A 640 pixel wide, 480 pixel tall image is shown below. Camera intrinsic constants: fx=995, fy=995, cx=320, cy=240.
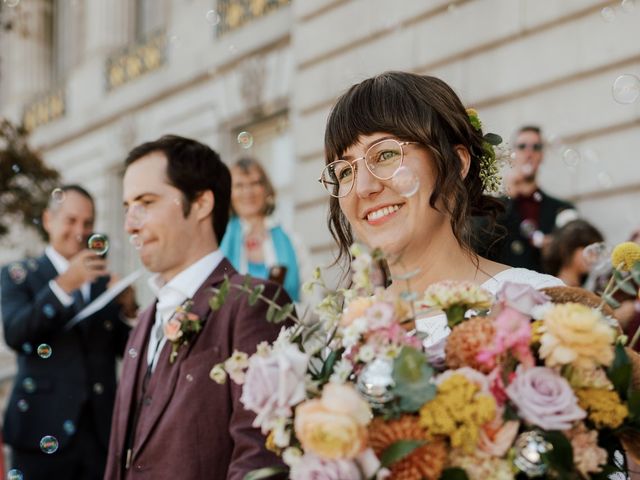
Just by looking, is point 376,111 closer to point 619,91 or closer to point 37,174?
point 619,91

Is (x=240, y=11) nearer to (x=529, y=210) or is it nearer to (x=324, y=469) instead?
(x=529, y=210)

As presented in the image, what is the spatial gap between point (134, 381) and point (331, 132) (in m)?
1.17

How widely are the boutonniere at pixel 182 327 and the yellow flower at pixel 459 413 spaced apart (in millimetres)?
1363

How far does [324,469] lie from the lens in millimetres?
1665

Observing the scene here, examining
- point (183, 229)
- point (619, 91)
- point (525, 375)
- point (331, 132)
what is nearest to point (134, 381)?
point (183, 229)

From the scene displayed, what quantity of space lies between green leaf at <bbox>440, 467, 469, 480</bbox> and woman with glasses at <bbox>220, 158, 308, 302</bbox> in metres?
3.85

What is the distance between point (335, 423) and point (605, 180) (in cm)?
578

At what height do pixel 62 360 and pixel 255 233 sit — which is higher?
pixel 255 233

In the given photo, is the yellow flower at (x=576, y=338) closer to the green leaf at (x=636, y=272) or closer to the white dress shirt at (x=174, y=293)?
the green leaf at (x=636, y=272)

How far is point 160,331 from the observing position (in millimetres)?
3260

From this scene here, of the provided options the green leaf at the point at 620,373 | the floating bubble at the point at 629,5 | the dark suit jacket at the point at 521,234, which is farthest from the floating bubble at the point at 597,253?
the floating bubble at the point at 629,5

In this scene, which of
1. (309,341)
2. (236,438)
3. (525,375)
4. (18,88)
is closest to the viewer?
(525,375)

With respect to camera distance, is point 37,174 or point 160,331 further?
point 37,174

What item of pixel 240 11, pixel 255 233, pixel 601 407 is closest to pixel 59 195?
pixel 255 233
